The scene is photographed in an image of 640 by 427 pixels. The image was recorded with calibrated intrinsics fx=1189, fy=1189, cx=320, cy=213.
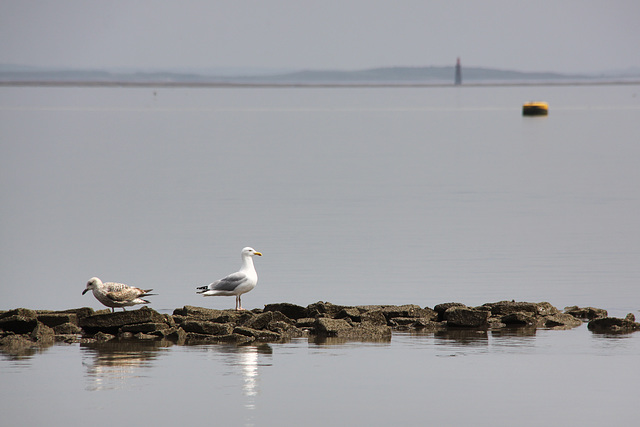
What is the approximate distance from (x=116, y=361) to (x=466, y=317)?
5.66 m

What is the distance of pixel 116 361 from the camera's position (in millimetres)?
15758

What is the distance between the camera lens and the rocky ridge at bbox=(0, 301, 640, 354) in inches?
684

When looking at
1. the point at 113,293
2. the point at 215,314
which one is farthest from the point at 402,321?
the point at 113,293

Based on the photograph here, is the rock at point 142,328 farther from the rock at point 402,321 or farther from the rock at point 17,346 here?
the rock at point 402,321

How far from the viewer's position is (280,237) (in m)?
31.4

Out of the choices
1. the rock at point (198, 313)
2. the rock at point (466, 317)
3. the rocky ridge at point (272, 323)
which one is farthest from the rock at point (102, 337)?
the rock at point (466, 317)

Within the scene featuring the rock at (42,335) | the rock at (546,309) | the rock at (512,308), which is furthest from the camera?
the rock at (546,309)

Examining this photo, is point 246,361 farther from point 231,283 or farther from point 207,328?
point 231,283

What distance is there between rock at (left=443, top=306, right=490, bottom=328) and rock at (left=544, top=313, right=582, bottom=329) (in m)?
1.04

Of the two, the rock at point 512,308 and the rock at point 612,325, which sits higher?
the rock at point 512,308

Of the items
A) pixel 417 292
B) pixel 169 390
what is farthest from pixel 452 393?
pixel 417 292

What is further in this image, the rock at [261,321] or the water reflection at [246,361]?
the rock at [261,321]

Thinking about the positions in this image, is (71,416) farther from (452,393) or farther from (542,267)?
(542,267)

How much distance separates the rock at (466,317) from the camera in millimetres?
18422
